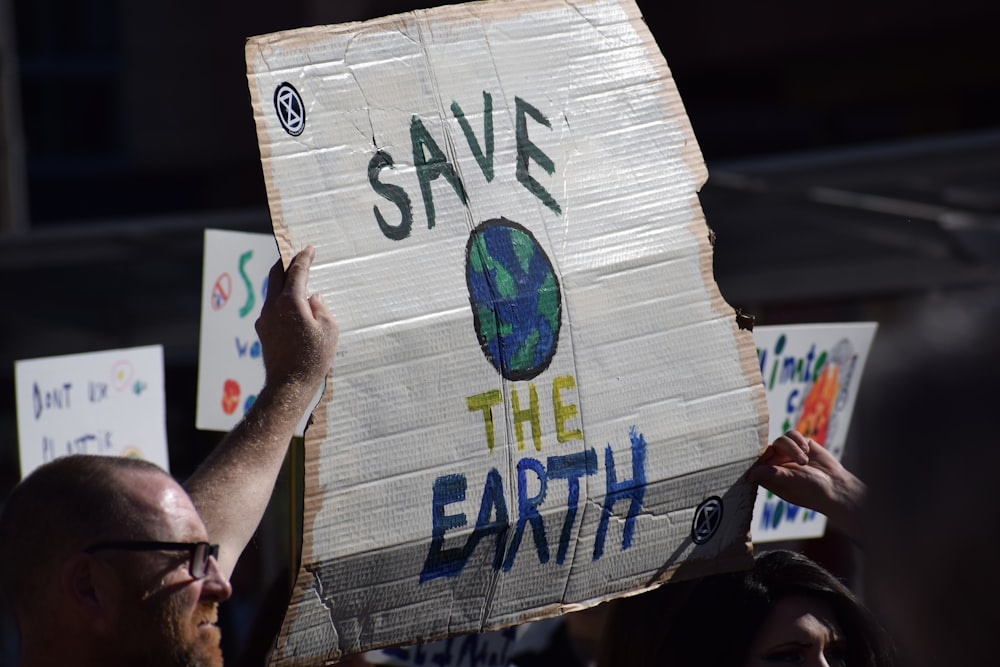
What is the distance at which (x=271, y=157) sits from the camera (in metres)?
1.62

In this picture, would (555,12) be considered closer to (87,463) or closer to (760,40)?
(87,463)

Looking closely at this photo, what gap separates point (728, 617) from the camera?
6.66 ft

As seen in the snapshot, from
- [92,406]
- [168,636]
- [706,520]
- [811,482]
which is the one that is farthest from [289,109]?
[92,406]

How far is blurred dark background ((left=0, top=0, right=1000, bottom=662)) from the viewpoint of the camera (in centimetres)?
537

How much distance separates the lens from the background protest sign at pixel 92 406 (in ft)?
8.72

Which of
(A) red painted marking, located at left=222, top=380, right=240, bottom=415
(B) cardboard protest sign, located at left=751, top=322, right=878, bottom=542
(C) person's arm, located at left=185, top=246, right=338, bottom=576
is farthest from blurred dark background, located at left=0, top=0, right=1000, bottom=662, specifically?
(C) person's arm, located at left=185, top=246, right=338, bottom=576

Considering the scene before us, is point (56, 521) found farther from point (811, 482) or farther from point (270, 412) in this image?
point (811, 482)

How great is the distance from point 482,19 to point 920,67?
6.95 m

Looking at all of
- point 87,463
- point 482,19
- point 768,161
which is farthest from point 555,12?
point 768,161

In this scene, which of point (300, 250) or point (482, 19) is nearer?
point (300, 250)

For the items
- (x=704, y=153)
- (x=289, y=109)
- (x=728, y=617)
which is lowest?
(x=728, y=617)

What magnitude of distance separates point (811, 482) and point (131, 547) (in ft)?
3.35

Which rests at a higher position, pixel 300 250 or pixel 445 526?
pixel 300 250

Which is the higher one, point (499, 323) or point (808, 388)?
point (499, 323)
